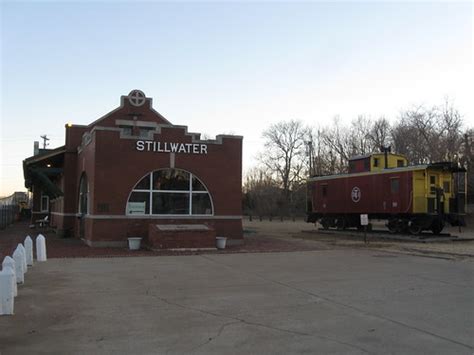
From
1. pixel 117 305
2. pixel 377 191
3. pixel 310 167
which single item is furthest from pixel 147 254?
pixel 310 167

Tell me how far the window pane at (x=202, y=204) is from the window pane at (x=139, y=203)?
85.7 inches

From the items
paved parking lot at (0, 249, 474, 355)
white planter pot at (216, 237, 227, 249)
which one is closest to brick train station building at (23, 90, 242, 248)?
white planter pot at (216, 237, 227, 249)

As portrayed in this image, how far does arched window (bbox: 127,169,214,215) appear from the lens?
69.1 ft

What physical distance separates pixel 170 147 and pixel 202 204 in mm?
3028

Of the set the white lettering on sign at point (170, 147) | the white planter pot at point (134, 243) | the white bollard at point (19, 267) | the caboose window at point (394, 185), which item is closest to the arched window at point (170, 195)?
the white lettering on sign at point (170, 147)

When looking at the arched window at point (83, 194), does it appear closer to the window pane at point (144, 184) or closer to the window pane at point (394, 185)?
the window pane at point (144, 184)

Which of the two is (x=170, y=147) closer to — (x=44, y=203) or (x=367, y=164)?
(x=367, y=164)

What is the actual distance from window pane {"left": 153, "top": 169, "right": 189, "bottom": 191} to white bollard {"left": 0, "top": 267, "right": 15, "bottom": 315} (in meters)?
13.3

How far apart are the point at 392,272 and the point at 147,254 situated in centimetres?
887

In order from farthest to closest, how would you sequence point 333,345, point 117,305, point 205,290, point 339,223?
point 339,223 → point 205,290 → point 117,305 → point 333,345

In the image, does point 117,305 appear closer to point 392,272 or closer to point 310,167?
point 392,272

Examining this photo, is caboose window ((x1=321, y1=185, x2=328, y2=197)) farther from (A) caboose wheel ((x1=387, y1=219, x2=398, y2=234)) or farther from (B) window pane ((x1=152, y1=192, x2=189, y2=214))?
(B) window pane ((x1=152, y1=192, x2=189, y2=214))

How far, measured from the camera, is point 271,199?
72.4 metres

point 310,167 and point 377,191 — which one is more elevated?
point 310,167
